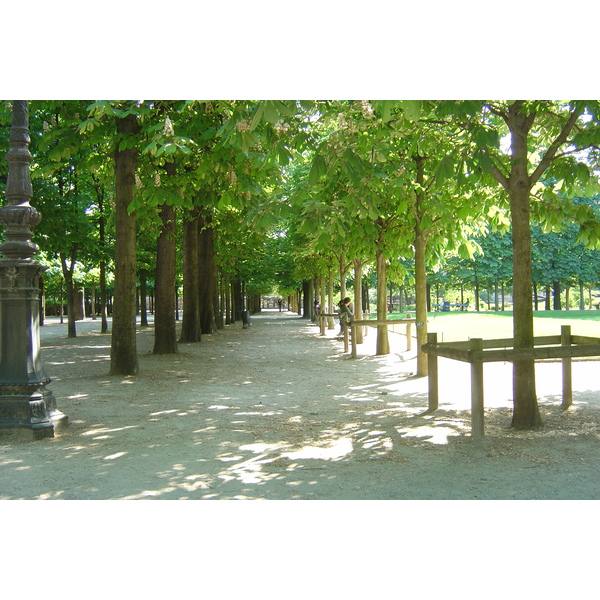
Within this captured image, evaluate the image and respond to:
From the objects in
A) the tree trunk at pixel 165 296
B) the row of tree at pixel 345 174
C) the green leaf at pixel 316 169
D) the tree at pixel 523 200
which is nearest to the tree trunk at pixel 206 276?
the row of tree at pixel 345 174

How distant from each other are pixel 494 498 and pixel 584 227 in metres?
4.86

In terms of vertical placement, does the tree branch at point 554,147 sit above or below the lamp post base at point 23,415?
above

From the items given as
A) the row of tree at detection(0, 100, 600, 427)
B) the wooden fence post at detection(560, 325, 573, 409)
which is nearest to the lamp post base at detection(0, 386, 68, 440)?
the row of tree at detection(0, 100, 600, 427)

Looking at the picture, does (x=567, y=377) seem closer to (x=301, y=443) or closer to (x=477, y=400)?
(x=477, y=400)

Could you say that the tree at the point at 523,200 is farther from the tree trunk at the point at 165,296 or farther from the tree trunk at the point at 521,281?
the tree trunk at the point at 165,296

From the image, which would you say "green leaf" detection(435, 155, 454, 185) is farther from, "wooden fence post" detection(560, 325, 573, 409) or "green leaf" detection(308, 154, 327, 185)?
"wooden fence post" detection(560, 325, 573, 409)

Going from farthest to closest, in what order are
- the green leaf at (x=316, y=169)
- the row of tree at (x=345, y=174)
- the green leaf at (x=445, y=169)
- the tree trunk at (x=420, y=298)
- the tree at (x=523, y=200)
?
the tree trunk at (x=420, y=298) < the tree at (x=523, y=200) < the row of tree at (x=345, y=174) < the green leaf at (x=445, y=169) < the green leaf at (x=316, y=169)

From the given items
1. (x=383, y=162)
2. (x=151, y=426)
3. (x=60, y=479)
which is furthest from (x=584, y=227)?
(x=60, y=479)

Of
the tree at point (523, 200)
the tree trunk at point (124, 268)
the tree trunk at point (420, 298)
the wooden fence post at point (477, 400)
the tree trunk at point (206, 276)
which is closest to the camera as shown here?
the wooden fence post at point (477, 400)

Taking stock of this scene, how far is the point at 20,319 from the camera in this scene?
7.30m

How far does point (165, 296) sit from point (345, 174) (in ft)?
35.6

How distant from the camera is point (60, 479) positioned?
215 inches

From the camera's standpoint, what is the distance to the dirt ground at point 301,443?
5.18m

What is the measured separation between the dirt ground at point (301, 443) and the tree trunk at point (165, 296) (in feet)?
13.7
